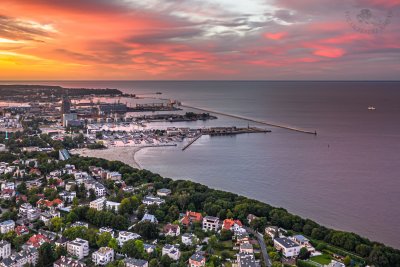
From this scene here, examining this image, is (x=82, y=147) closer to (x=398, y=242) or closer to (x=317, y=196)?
(x=317, y=196)

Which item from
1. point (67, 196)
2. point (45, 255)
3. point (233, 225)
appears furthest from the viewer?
point (67, 196)

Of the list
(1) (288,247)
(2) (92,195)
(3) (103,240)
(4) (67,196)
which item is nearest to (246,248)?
(1) (288,247)

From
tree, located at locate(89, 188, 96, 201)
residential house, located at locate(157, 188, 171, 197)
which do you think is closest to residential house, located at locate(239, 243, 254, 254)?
residential house, located at locate(157, 188, 171, 197)

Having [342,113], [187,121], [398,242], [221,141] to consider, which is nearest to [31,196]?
[398,242]

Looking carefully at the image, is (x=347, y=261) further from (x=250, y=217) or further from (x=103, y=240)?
(x=103, y=240)

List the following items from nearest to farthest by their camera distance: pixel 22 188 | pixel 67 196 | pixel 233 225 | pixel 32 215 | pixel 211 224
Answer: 1. pixel 233 225
2. pixel 211 224
3. pixel 32 215
4. pixel 67 196
5. pixel 22 188

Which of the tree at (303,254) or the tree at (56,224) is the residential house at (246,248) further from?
the tree at (56,224)

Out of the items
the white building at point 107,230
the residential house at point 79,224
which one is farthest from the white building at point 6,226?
the white building at point 107,230

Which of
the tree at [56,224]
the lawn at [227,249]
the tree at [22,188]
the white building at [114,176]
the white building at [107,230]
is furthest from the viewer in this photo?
the white building at [114,176]
